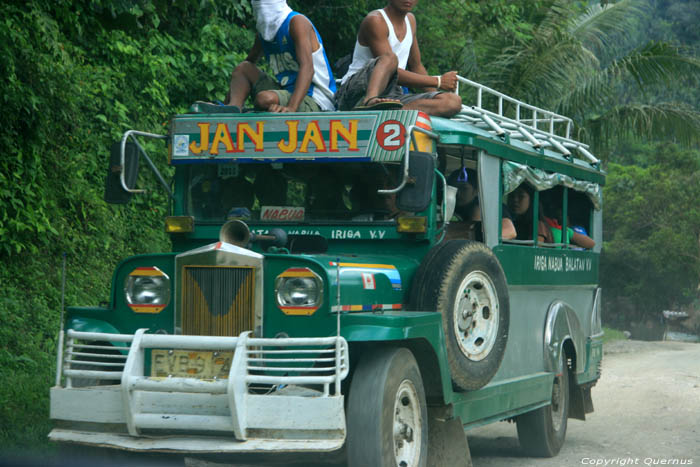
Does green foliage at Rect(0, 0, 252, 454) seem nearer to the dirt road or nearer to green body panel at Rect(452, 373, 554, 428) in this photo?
green body panel at Rect(452, 373, 554, 428)

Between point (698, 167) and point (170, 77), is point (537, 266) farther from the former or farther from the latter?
point (698, 167)

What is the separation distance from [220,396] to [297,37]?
123 inches

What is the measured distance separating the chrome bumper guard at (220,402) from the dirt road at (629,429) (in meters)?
2.98

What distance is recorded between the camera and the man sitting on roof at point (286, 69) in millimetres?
7031

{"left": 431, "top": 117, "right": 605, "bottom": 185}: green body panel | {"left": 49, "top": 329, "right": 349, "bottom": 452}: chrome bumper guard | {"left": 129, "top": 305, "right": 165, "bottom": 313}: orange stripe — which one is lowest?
{"left": 49, "top": 329, "right": 349, "bottom": 452}: chrome bumper guard

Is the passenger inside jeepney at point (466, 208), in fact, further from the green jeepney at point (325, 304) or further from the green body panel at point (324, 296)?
the green body panel at point (324, 296)

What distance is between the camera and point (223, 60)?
1294 centimetres

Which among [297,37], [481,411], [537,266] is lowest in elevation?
[481,411]

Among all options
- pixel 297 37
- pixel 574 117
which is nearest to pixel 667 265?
pixel 574 117

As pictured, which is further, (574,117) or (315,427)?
(574,117)

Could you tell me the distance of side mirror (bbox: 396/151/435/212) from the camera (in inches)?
223

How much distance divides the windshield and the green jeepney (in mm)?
11

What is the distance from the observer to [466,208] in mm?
7203

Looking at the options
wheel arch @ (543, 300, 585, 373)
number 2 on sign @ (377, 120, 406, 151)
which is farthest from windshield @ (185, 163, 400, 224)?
wheel arch @ (543, 300, 585, 373)
